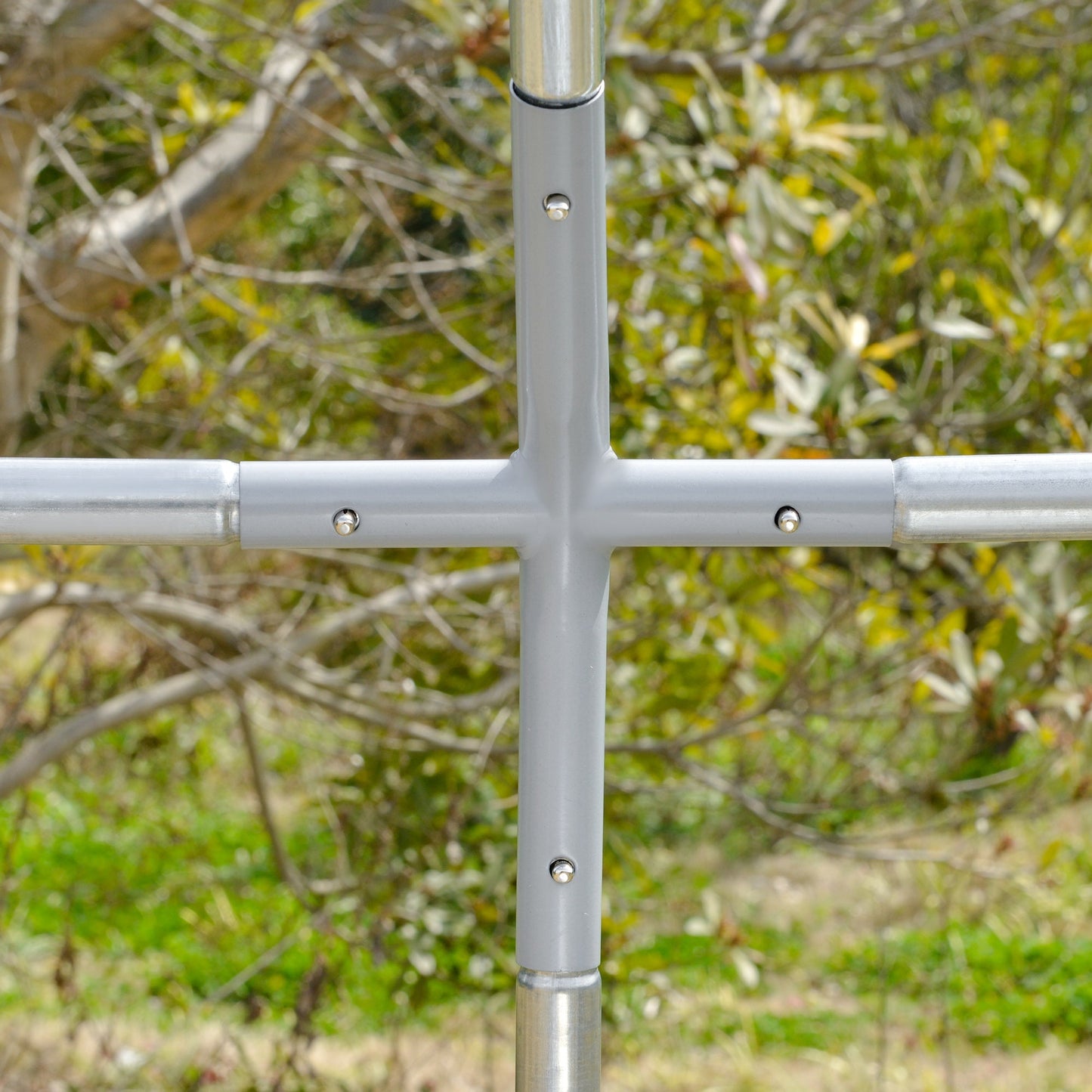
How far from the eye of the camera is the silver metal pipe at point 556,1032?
526 mm

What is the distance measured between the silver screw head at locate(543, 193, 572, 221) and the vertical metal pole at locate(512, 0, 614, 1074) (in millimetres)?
12

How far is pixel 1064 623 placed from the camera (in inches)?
59.3

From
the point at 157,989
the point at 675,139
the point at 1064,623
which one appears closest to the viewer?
the point at 1064,623

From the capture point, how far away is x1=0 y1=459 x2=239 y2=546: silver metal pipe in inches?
19.5

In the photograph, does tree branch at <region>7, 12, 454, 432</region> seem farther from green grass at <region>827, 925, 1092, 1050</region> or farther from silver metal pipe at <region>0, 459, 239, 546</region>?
green grass at <region>827, 925, 1092, 1050</region>

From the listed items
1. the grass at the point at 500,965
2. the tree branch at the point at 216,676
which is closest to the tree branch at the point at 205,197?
the tree branch at the point at 216,676

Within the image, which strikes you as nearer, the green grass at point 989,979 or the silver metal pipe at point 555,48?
the silver metal pipe at point 555,48

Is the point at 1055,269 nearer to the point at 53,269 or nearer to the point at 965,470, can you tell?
the point at 53,269

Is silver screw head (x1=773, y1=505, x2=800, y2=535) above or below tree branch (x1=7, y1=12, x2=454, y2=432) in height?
below

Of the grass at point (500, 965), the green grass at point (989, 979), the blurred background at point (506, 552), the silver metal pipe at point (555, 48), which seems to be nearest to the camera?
the silver metal pipe at point (555, 48)

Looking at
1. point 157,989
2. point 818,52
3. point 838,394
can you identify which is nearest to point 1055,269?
point 818,52

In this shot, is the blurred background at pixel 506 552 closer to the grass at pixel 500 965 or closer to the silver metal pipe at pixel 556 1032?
the grass at pixel 500 965

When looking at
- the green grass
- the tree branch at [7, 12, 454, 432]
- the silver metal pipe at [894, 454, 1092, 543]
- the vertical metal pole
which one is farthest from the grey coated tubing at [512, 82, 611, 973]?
the green grass

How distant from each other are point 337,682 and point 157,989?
1806 mm
